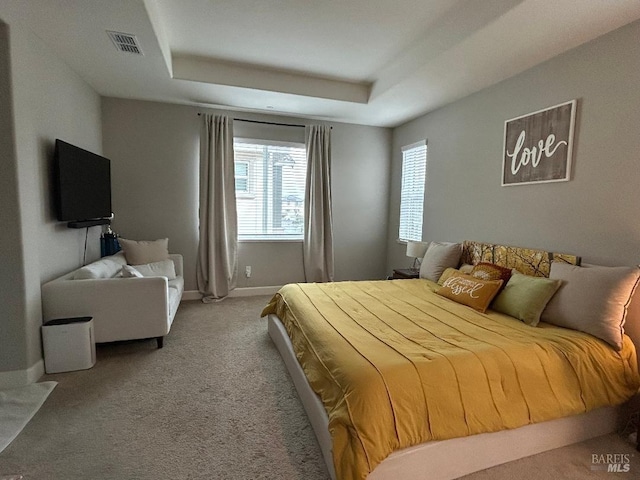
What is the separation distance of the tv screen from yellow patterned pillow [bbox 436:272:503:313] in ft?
11.1

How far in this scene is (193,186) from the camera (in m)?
4.31

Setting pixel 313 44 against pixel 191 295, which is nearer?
pixel 313 44

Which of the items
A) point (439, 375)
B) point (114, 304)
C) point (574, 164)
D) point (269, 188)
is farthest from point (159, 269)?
point (574, 164)

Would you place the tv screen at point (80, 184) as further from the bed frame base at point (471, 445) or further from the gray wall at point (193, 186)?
the bed frame base at point (471, 445)

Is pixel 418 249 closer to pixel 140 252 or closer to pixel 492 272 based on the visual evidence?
pixel 492 272

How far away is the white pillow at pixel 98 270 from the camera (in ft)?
8.79

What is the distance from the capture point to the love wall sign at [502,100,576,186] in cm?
249

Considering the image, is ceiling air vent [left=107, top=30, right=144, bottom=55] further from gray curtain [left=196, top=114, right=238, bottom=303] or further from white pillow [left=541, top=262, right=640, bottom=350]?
white pillow [left=541, top=262, right=640, bottom=350]

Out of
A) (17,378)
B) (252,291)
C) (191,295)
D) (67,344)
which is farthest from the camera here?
(252,291)

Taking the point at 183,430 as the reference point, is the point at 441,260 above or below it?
above

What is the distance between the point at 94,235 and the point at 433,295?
3.76 meters

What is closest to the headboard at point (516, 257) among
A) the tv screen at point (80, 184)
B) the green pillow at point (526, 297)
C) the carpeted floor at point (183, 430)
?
the green pillow at point (526, 297)

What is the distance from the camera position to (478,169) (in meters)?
3.37

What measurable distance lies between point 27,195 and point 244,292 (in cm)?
276
